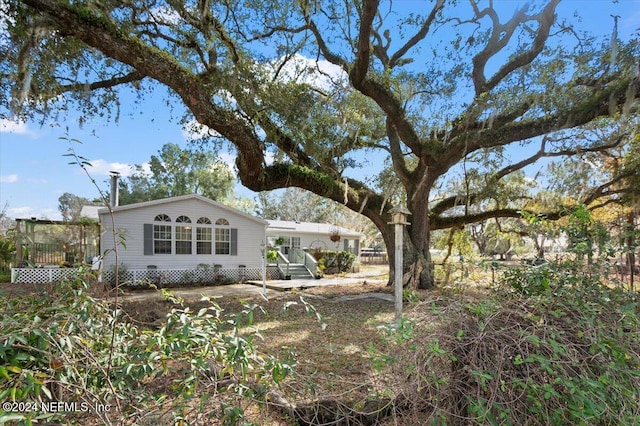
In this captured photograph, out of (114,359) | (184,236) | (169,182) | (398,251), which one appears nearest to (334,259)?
(184,236)

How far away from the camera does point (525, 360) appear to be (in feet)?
5.54

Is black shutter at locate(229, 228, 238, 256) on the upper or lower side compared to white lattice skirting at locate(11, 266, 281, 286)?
upper

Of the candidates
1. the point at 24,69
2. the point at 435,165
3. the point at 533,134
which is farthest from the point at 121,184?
the point at 533,134

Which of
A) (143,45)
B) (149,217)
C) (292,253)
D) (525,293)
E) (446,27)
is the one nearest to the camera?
(525,293)

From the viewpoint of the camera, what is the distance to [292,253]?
18906 mm

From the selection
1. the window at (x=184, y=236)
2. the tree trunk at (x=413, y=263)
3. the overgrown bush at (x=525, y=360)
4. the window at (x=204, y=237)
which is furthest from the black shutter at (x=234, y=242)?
the overgrown bush at (x=525, y=360)

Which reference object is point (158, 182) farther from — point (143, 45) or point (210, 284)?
point (143, 45)

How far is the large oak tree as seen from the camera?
22.6 ft

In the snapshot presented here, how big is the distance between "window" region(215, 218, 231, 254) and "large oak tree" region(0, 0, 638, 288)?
6067 mm

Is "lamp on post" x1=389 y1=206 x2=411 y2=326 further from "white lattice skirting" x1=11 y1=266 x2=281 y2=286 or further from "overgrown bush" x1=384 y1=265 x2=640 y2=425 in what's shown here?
"white lattice skirting" x1=11 y1=266 x2=281 y2=286

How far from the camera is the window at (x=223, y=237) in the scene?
1455cm

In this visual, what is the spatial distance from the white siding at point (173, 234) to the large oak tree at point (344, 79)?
4.64m

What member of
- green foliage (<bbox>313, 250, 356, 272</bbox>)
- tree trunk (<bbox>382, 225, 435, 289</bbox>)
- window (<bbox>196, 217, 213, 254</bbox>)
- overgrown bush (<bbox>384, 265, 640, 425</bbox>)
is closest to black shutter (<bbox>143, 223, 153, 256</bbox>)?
window (<bbox>196, 217, 213, 254</bbox>)

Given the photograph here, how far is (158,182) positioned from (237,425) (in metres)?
29.6
